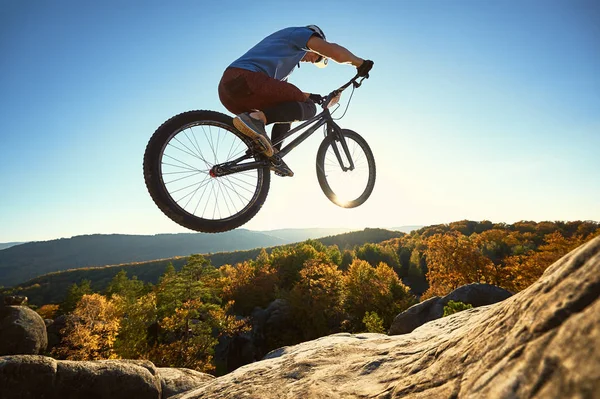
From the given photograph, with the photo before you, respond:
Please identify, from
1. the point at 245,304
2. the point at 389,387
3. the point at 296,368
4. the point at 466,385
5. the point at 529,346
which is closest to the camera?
the point at 529,346

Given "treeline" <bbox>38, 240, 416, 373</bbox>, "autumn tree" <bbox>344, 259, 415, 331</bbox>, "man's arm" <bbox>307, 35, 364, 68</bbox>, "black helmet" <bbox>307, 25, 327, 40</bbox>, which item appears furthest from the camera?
"autumn tree" <bbox>344, 259, 415, 331</bbox>

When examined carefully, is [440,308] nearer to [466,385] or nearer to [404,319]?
[404,319]

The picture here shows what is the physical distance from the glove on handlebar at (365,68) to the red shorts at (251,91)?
114 centimetres

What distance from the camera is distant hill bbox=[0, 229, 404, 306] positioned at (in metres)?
117

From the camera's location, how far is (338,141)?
5.93 m

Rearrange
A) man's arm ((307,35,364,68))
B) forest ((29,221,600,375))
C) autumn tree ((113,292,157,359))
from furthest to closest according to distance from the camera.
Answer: autumn tree ((113,292,157,359)), forest ((29,221,600,375)), man's arm ((307,35,364,68))

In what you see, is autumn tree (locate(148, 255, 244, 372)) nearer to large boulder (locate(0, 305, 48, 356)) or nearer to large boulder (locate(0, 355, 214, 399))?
large boulder (locate(0, 305, 48, 356))

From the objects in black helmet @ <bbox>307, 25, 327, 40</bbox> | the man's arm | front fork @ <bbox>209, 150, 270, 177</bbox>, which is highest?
black helmet @ <bbox>307, 25, 327, 40</bbox>

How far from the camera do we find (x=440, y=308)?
21016 millimetres

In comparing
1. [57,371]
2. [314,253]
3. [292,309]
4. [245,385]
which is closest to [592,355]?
[245,385]

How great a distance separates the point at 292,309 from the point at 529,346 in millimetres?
44795

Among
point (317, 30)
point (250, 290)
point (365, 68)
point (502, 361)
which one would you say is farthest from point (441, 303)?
point (250, 290)

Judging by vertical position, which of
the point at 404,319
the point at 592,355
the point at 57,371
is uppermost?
the point at 592,355


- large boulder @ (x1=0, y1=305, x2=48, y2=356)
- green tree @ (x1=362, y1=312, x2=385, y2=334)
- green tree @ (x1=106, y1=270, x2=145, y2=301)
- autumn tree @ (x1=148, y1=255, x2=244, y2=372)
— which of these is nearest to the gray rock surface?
large boulder @ (x1=0, y1=305, x2=48, y2=356)
